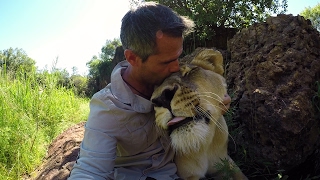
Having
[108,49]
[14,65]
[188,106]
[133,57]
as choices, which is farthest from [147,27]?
[108,49]

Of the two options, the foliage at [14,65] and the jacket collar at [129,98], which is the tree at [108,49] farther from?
the jacket collar at [129,98]

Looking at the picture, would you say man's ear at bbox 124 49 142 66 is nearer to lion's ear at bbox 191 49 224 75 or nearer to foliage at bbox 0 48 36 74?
lion's ear at bbox 191 49 224 75

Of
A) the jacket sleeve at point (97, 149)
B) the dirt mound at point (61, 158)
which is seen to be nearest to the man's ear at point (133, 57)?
the jacket sleeve at point (97, 149)

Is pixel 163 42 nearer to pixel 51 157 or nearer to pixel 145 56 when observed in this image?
pixel 145 56

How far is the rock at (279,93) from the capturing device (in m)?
3.00

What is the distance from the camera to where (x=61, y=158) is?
4.29 meters

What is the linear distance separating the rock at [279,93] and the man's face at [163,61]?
4.24 feet

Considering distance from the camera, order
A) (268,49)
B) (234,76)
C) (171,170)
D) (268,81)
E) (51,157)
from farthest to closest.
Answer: (51,157) < (234,76) < (268,49) < (268,81) < (171,170)

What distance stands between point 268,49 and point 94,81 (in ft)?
44.4

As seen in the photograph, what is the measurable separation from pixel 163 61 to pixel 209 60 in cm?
41

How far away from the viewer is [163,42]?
6.82 ft

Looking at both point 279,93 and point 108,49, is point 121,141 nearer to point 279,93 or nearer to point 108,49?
point 279,93

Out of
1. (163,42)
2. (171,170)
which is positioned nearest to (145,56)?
(163,42)

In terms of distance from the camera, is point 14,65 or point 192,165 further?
point 14,65
